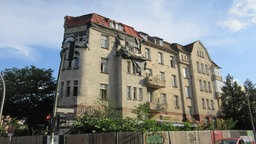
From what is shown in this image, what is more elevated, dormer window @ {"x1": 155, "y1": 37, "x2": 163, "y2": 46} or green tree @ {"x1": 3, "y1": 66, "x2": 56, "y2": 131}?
dormer window @ {"x1": 155, "y1": 37, "x2": 163, "y2": 46}

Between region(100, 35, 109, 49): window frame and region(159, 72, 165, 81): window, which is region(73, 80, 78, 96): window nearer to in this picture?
region(100, 35, 109, 49): window frame

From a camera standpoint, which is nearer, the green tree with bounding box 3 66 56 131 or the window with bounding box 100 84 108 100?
the window with bounding box 100 84 108 100

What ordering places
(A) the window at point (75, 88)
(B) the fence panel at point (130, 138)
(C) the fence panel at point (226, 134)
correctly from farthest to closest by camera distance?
1. (A) the window at point (75, 88)
2. (C) the fence panel at point (226, 134)
3. (B) the fence panel at point (130, 138)

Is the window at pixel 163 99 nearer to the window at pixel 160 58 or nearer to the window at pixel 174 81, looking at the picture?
the window at pixel 174 81

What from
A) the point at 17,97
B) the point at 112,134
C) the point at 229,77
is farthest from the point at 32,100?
the point at 229,77

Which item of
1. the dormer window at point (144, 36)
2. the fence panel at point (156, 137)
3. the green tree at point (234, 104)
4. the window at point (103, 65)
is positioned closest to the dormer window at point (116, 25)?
the dormer window at point (144, 36)

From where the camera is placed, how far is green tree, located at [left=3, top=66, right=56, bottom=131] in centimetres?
3028

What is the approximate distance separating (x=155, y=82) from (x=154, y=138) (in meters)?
16.1

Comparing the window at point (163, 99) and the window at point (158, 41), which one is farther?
the window at point (158, 41)

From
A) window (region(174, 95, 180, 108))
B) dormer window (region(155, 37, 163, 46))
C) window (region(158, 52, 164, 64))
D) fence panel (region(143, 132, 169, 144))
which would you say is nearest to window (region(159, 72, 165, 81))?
window (region(158, 52, 164, 64))

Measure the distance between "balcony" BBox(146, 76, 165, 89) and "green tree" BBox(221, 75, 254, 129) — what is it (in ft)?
41.4

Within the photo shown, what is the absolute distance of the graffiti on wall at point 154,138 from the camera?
14.6 m

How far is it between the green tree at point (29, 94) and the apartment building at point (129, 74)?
7.38 meters

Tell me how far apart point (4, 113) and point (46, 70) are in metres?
8.11
